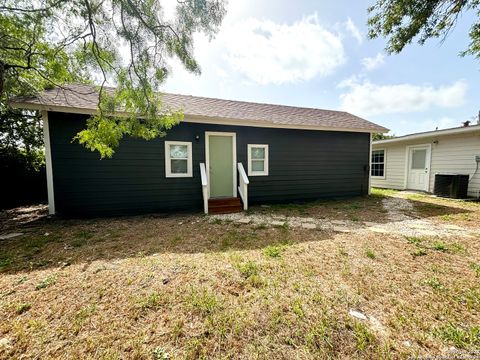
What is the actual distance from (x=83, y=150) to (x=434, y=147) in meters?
13.4

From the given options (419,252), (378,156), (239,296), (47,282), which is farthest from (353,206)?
(47,282)

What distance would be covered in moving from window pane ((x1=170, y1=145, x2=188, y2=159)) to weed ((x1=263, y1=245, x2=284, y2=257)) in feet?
13.2

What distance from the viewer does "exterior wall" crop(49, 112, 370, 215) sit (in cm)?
519

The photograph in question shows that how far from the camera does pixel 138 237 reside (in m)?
3.86

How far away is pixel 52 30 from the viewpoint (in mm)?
4082

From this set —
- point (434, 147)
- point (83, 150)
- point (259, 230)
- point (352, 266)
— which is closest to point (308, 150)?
point (259, 230)

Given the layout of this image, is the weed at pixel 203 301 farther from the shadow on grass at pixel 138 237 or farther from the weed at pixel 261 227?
the weed at pixel 261 227

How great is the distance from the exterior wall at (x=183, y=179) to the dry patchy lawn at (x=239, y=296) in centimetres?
177

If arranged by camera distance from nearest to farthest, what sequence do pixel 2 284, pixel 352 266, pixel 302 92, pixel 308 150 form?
pixel 2 284 < pixel 352 266 < pixel 308 150 < pixel 302 92

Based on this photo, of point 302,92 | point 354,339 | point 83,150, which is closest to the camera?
point 354,339

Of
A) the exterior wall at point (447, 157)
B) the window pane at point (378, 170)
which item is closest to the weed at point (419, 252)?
the exterior wall at point (447, 157)

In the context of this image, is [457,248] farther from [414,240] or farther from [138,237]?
[138,237]

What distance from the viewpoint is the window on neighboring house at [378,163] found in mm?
11116

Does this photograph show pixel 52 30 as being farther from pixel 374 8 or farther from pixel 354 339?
pixel 374 8
